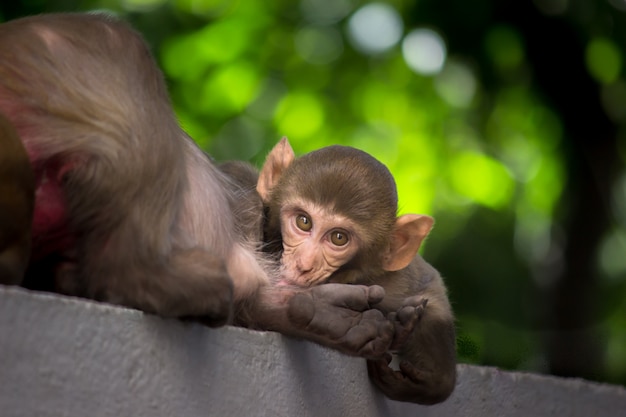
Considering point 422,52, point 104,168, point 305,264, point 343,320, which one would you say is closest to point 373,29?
point 422,52

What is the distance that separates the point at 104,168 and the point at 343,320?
887 mm

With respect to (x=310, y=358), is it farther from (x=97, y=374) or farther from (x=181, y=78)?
(x=181, y=78)

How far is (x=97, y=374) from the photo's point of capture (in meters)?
2.45

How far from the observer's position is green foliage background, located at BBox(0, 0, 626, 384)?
798 centimetres

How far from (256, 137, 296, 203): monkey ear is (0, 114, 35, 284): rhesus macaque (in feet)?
5.39

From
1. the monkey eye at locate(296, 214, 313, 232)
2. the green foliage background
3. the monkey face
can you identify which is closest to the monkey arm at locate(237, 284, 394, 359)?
the monkey face

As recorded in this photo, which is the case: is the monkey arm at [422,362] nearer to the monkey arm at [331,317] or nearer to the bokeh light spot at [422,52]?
the monkey arm at [331,317]

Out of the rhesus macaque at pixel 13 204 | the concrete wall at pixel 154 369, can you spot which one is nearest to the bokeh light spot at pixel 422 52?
the concrete wall at pixel 154 369

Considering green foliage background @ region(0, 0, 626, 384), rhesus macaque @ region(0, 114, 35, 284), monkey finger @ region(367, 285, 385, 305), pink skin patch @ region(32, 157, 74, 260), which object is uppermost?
rhesus macaque @ region(0, 114, 35, 284)

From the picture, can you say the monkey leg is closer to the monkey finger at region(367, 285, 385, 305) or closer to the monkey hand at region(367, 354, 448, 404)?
the monkey finger at region(367, 285, 385, 305)

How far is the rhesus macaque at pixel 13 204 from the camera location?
7.88 feet

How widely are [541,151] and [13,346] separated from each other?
6688mm

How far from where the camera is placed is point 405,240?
13.3ft

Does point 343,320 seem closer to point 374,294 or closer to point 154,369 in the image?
point 374,294
